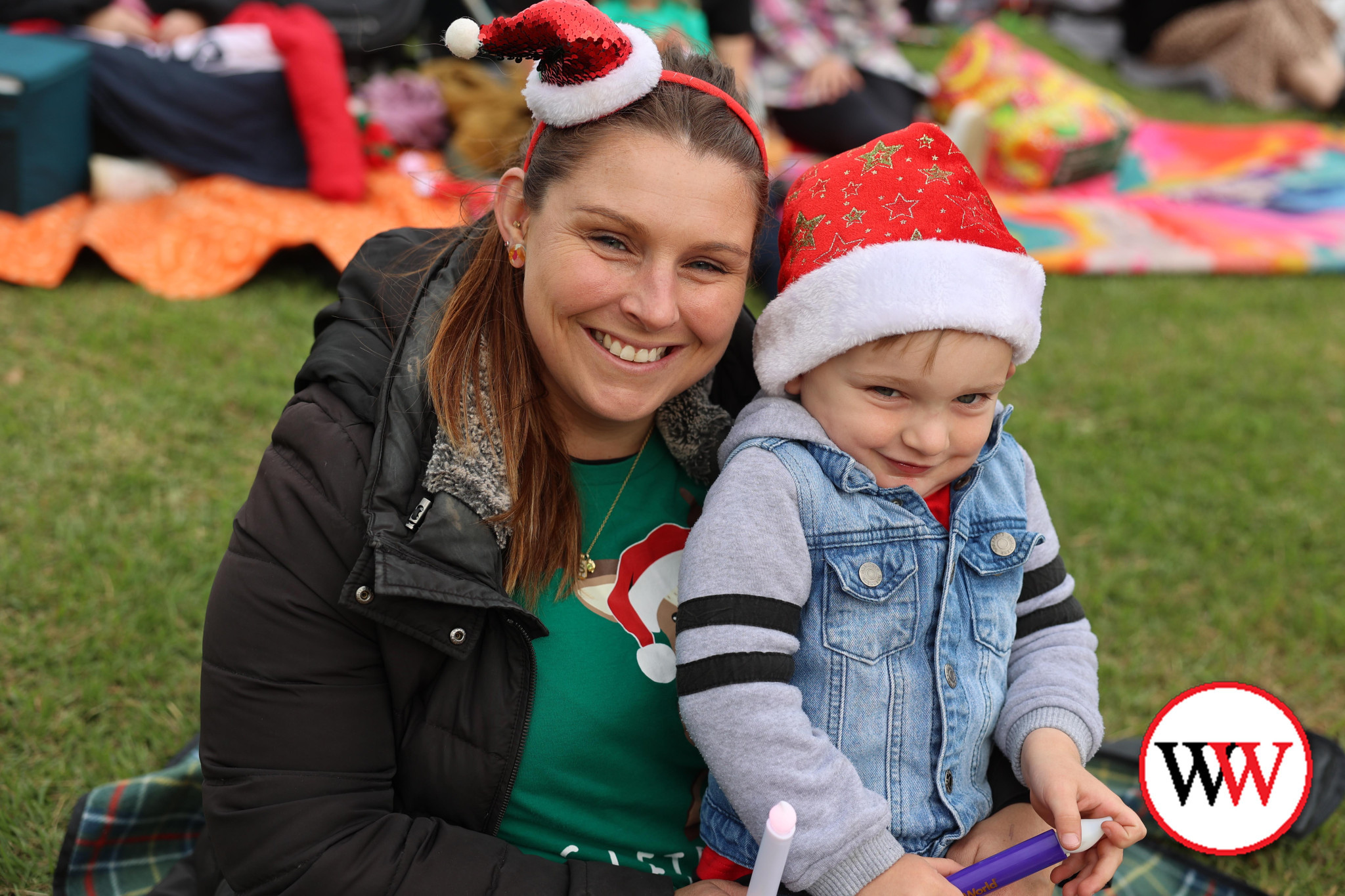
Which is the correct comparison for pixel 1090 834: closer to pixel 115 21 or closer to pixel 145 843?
pixel 145 843

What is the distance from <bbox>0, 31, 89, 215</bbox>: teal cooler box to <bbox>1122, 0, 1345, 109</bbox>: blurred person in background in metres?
9.25

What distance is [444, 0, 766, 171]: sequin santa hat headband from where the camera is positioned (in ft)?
4.63

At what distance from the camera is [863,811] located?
4.65ft

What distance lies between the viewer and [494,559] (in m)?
1.49

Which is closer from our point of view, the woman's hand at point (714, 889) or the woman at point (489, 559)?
the woman at point (489, 559)

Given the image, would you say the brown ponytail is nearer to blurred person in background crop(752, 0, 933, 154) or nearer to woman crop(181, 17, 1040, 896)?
woman crop(181, 17, 1040, 896)

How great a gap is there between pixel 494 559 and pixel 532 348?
14.2 inches

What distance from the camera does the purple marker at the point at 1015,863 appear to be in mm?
1388

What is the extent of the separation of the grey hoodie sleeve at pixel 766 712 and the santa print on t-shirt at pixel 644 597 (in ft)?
0.65

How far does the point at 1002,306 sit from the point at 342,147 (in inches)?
156

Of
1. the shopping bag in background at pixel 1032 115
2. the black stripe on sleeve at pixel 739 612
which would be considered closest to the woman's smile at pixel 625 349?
the black stripe on sleeve at pixel 739 612

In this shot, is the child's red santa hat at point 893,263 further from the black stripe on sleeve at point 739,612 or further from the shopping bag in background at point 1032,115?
the shopping bag in background at point 1032,115

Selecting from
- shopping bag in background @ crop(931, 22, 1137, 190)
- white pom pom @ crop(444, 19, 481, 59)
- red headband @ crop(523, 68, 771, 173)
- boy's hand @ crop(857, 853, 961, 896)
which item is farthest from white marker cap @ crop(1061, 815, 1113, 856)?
shopping bag in background @ crop(931, 22, 1137, 190)

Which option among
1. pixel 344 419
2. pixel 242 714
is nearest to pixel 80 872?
pixel 242 714
